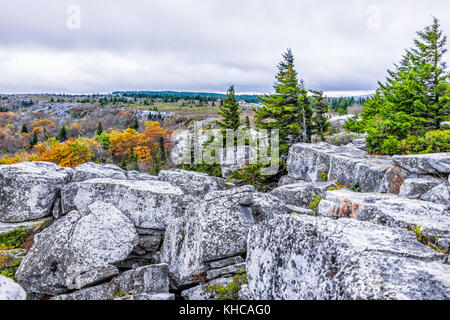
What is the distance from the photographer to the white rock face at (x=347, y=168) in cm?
1132

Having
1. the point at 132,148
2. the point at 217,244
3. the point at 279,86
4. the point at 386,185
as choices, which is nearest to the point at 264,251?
the point at 217,244

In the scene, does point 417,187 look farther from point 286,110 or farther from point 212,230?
point 286,110

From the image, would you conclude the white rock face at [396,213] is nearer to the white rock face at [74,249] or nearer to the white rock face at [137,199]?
the white rock face at [137,199]

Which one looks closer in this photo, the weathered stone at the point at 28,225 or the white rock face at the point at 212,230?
the white rock face at the point at 212,230

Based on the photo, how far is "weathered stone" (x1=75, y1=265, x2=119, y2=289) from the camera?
25.5 ft

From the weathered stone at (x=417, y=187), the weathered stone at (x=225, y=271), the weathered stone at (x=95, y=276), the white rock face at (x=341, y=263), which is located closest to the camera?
the white rock face at (x=341, y=263)

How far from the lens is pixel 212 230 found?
788 cm

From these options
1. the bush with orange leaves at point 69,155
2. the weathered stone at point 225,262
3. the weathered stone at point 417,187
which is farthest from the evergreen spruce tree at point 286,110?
the bush with orange leaves at point 69,155

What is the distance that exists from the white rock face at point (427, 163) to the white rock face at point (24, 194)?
57.7ft

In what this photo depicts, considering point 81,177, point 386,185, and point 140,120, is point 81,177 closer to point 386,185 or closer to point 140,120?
point 386,185

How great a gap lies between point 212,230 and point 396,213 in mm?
5064

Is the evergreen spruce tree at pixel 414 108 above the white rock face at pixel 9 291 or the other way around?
above

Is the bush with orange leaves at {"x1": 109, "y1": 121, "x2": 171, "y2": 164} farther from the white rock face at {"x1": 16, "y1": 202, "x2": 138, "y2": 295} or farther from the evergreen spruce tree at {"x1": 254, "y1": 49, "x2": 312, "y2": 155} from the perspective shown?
the white rock face at {"x1": 16, "y1": 202, "x2": 138, "y2": 295}

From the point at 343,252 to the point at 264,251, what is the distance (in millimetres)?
1821
